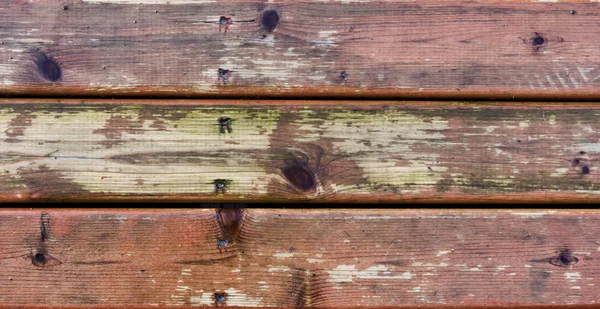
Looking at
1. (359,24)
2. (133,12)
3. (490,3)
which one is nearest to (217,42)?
(133,12)

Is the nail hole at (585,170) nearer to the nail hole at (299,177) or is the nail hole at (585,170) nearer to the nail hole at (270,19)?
the nail hole at (299,177)

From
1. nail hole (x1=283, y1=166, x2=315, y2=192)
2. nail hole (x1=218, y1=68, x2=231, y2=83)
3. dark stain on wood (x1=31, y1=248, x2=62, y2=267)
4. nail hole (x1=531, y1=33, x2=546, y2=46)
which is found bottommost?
dark stain on wood (x1=31, y1=248, x2=62, y2=267)

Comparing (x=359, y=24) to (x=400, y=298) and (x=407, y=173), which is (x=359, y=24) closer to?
(x=407, y=173)

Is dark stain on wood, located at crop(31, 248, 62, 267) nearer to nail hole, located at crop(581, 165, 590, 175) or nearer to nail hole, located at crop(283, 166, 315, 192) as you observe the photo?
nail hole, located at crop(283, 166, 315, 192)

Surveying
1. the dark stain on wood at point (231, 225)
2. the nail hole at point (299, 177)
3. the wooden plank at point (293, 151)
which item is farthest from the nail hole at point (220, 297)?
the nail hole at point (299, 177)

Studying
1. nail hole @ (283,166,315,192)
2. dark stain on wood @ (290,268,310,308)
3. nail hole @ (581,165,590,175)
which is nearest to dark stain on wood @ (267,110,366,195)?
nail hole @ (283,166,315,192)

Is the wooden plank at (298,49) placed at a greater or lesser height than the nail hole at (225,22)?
lesser
